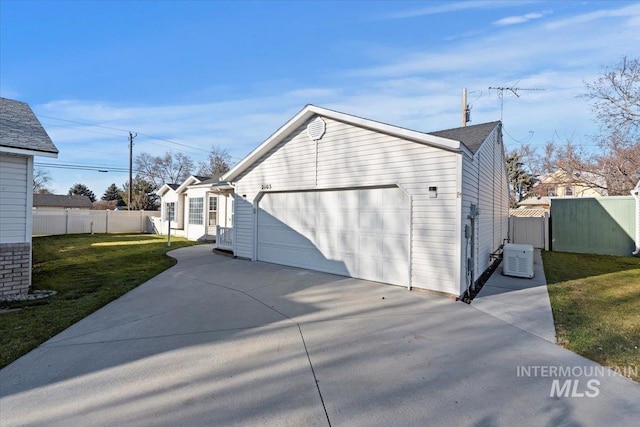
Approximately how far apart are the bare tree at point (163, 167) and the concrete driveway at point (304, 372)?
3645 centimetres

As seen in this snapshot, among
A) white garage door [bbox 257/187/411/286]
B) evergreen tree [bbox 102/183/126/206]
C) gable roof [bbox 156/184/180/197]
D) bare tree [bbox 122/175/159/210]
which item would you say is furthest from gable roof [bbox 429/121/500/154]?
evergreen tree [bbox 102/183/126/206]

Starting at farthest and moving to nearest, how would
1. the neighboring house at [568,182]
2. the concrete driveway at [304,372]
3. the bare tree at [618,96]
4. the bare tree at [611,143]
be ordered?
1. the neighboring house at [568,182]
2. the bare tree at [611,143]
3. the bare tree at [618,96]
4. the concrete driveway at [304,372]

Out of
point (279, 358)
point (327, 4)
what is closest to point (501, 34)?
point (327, 4)

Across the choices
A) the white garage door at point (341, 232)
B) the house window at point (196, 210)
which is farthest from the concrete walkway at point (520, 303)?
the house window at point (196, 210)

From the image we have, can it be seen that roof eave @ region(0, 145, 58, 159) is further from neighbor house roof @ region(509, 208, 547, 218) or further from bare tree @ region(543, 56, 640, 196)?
neighbor house roof @ region(509, 208, 547, 218)

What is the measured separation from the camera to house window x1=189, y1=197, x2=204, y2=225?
1742cm

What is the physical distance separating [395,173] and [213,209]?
1243 cm

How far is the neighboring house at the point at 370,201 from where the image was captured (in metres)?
6.34

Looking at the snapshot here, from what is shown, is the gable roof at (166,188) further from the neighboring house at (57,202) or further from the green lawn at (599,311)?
the neighboring house at (57,202)

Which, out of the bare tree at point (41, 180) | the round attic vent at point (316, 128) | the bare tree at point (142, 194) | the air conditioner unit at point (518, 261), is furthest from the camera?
the bare tree at point (41, 180)

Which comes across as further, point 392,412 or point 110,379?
point 110,379

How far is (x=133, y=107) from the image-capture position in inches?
750

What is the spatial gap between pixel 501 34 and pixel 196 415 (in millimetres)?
11079

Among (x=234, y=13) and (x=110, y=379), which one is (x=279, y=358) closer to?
(x=110, y=379)
